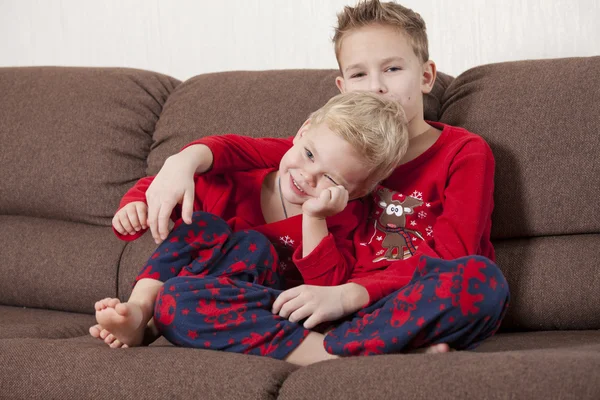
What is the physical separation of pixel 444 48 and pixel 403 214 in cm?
87

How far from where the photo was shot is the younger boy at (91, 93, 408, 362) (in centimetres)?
141

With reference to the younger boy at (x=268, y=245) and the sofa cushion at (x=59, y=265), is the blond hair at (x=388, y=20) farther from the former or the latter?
the sofa cushion at (x=59, y=265)

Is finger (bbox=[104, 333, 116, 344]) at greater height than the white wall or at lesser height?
lesser

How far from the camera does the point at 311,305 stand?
143 centimetres

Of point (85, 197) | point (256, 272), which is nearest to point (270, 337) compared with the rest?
point (256, 272)

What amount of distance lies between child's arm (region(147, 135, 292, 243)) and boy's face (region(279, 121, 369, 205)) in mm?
163

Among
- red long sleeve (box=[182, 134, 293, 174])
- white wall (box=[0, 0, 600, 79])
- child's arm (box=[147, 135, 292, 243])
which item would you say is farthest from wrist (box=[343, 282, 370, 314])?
white wall (box=[0, 0, 600, 79])

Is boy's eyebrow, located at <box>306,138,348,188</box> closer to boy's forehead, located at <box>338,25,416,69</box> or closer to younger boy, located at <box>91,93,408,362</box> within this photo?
younger boy, located at <box>91,93,408,362</box>

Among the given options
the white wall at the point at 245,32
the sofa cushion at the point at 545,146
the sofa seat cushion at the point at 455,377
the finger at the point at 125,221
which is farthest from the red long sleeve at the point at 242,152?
the white wall at the point at 245,32

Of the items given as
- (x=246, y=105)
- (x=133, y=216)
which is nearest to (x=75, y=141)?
(x=246, y=105)

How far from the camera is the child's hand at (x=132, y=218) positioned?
4.99ft

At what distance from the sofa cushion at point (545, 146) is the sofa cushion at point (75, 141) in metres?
0.95

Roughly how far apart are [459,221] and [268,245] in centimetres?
39

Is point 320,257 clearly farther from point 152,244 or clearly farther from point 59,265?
point 59,265
